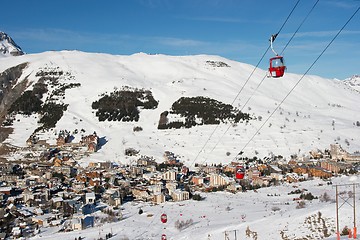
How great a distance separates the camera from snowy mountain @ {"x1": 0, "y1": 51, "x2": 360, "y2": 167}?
156ft

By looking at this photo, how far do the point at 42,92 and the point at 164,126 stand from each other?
29.3m

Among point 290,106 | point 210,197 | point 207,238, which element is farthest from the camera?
point 290,106

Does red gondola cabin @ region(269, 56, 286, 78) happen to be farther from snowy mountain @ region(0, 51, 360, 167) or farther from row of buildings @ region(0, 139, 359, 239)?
snowy mountain @ region(0, 51, 360, 167)

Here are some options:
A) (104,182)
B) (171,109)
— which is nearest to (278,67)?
(104,182)

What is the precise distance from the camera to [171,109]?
61.7 meters

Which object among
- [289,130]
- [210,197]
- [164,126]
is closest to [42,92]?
[164,126]

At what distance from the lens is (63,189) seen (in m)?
31.9

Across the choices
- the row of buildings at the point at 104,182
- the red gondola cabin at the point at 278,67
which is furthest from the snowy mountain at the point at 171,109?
the red gondola cabin at the point at 278,67

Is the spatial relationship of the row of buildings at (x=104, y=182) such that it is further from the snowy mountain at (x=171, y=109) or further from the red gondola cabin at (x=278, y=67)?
the red gondola cabin at (x=278, y=67)

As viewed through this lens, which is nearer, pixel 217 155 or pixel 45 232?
pixel 45 232

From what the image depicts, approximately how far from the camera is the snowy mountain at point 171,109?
4750 centimetres

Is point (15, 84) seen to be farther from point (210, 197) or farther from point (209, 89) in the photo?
point (210, 197)

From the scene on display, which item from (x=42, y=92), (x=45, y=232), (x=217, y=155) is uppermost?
(x=42, y=92)

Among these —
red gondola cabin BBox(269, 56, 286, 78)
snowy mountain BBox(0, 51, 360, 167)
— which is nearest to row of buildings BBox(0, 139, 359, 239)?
snowy mountain BBox(0, 51, 360, 167)
